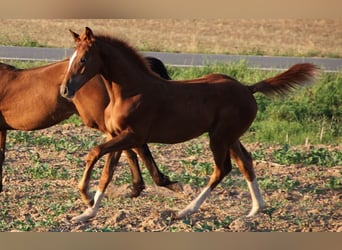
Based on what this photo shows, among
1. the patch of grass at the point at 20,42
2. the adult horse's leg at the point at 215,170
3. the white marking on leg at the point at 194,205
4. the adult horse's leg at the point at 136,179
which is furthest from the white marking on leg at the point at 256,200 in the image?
the patch of grass at the point at 20,42

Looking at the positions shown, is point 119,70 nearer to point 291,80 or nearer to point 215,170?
point 215,170

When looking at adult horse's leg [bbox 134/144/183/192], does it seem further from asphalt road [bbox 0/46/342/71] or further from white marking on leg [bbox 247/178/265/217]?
asphalt road [bbox 0/46/342/71]

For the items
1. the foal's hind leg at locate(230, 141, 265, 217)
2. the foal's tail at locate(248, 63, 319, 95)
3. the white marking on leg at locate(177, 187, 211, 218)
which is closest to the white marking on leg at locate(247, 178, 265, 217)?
the foal's hind leg at locate(230, 141, 265, 217)

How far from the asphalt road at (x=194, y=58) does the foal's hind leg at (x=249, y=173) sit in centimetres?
998

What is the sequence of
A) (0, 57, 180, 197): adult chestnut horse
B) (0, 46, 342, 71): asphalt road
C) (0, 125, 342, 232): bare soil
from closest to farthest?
(0, 125, 342, 232): bare soil
(0, 57, 180, 197): adult chestnut horse
(0, 46, 342, 71): asphalt road

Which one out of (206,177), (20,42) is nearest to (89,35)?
(206,177)

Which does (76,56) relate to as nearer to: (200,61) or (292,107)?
(292,107)

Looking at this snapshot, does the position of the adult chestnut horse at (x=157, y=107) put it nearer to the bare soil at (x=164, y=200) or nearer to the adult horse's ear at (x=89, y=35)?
the adult horse's ear at (x=89, y=35)

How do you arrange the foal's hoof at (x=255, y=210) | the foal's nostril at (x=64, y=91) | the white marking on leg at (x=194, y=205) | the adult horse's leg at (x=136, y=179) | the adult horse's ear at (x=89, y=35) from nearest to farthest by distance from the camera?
1. the foal's nostril at (x=64, y=91)
2. the adult horse's ear at (x=89, y=35)
3. the white marking on leg at (x=194, y=205)
4. the foal's hoof at (x=255, y=210)
5. the adult horse's leg at (x=136, y=179)

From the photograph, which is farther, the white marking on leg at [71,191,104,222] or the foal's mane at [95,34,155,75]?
the foal's mane at [95,34,155,75]

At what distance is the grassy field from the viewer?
859cm

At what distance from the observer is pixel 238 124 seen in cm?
884

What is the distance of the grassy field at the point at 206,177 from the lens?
8.59 meters

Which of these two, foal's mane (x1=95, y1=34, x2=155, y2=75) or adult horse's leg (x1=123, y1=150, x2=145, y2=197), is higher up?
foal's mane (x1=95, y1=34, x2=155, y2=75)
